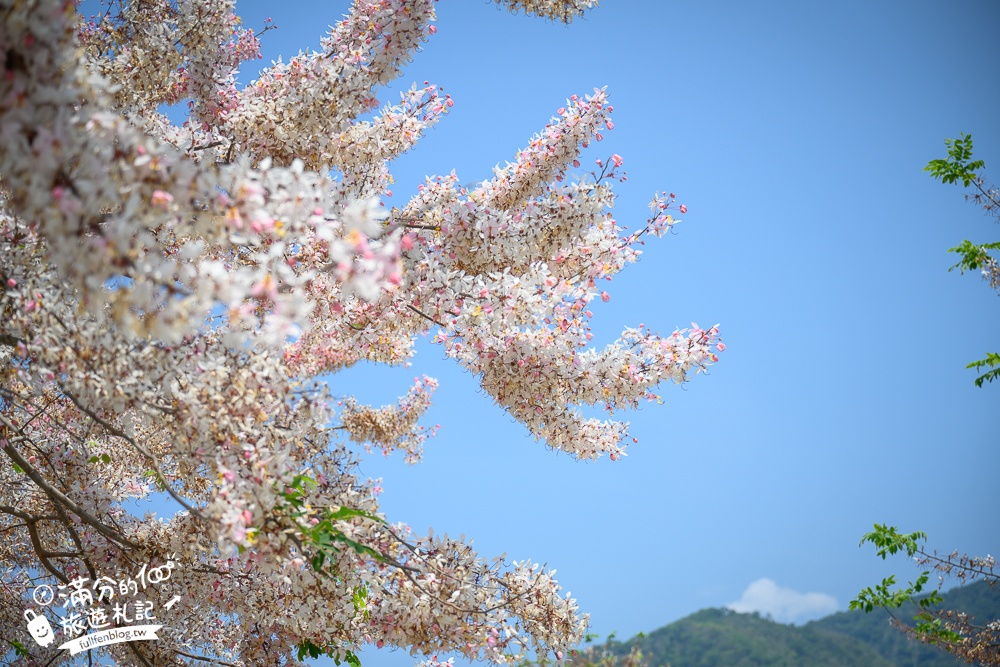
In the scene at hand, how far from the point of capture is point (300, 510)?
3.15 metres

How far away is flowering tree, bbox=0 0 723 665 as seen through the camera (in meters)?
2.08

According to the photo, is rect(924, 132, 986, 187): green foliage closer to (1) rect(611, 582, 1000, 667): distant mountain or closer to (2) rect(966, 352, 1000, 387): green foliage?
(2) rect(966, 352, 1000, 387): green foliage

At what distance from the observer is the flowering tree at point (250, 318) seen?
2.08 meters

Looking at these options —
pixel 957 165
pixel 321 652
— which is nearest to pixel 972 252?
pixel 957 165

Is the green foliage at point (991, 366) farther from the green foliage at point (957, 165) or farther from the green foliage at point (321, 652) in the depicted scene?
the green foliage at point (321, 652)

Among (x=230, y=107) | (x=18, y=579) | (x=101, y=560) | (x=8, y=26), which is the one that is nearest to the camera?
(x=8, y=26)

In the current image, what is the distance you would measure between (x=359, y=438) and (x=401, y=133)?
169 inches

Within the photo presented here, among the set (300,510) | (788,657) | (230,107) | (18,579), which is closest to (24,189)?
(300,510)

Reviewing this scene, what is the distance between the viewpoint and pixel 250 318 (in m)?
2.23

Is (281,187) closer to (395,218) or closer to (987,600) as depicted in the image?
(395,218)

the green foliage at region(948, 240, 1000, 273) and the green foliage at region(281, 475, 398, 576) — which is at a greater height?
the green foliage at region(948, 240, 1000, 273)

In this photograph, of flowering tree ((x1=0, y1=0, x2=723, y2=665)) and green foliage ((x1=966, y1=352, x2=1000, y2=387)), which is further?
green foliage ((x1=966, y1=352, x2=1000, y2=387))

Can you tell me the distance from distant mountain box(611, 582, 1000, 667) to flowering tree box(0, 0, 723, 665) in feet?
104

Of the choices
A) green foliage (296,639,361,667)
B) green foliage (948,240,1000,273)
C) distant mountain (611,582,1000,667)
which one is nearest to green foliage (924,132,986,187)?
green foliage (948,240,1000,273)
